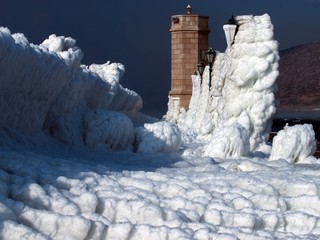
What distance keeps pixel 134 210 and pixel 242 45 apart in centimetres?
591

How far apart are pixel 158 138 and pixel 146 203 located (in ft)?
17.1

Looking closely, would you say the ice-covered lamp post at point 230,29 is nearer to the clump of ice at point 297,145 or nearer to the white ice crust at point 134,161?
the white ice crust at point 134,161

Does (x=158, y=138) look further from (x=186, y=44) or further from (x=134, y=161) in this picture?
(x=186, y=44)

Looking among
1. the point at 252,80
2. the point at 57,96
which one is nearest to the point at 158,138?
the point at 252,80

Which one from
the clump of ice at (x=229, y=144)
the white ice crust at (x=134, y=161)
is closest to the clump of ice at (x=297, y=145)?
the white ice crust at (x=134, y=161)

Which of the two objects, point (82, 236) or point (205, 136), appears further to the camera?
point (205, 136)

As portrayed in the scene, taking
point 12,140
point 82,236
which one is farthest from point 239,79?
point 82,236

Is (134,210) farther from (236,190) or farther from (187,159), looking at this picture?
(187,159)

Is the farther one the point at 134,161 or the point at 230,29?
the point at 230,29

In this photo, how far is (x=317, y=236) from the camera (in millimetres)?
4594

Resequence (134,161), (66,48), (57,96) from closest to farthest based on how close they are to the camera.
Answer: (134,161) < (57,96) < (66,48)

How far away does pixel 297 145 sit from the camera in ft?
28.6

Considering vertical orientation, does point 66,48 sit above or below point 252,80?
above

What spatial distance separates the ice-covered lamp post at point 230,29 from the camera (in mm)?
10211
